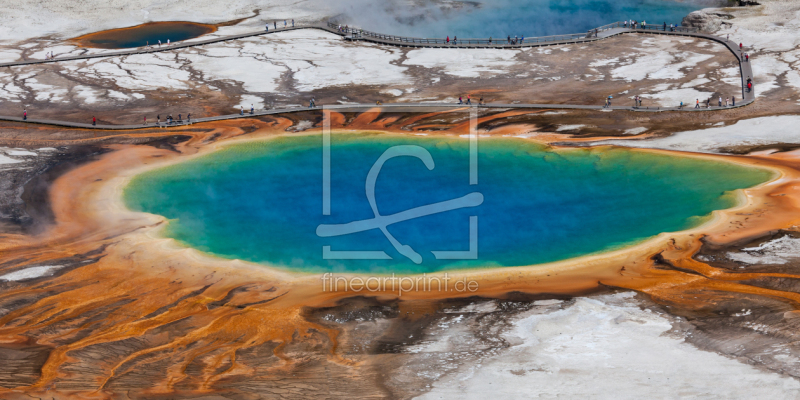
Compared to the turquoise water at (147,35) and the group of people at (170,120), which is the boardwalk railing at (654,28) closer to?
the group of people at (170,120)

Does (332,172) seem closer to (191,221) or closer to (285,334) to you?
(191,221)

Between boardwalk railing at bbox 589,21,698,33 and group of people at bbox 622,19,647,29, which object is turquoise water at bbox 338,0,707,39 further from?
group of people at bbox 622,19,647,29

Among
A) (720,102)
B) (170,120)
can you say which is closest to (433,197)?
(170,120)

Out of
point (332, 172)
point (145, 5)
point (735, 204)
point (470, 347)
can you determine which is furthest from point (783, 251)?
point (145, 5)

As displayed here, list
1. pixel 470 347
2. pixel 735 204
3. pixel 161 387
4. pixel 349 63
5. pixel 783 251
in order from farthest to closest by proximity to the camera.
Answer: pixel 349 63 → pixel 735 204 → pixel 783 251 → pixel 470 347 → pixel 161 387

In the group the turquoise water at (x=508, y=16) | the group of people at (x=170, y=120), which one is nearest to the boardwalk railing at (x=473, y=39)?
the turquoise water at (x=508, y=16)

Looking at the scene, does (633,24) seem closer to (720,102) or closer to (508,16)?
(508,16)
